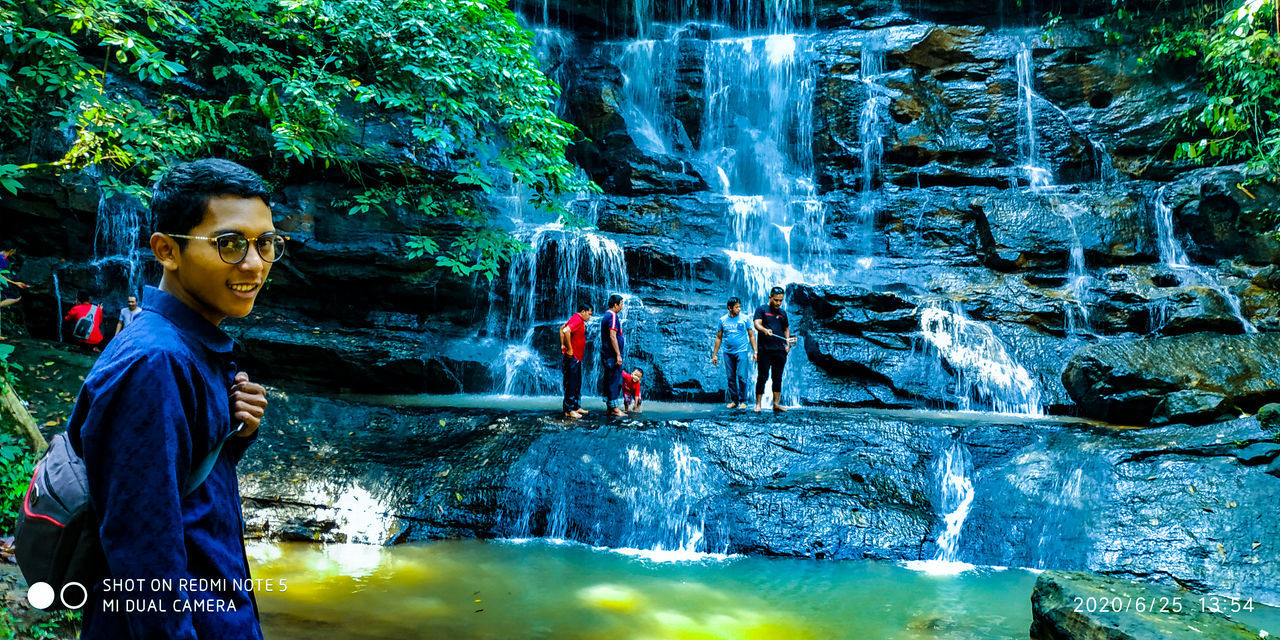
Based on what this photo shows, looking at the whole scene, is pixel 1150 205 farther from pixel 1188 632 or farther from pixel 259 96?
pixel 259 96

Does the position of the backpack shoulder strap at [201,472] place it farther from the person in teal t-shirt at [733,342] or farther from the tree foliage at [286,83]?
the person in teal t-shirt at [733,342]

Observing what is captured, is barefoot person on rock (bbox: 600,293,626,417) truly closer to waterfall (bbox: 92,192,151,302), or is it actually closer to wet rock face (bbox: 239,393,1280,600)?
wet rock face (bbox: 239,393,1280,600)

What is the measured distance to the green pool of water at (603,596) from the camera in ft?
18.1

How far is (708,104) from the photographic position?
66.2ft

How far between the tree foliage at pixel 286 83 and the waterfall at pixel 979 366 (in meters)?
6.25

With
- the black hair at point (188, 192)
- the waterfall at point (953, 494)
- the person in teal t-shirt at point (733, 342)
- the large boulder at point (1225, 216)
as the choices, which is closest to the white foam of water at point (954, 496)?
the waterfall at point (953, 494)

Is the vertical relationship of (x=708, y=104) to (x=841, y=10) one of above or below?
below

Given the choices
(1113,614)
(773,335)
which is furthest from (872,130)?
(1113,614)

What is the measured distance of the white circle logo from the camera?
162 cm

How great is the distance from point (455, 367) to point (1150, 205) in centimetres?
1360

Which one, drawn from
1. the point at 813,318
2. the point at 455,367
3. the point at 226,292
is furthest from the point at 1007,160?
the point at 226,292

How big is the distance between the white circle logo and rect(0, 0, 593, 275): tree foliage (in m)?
6.00

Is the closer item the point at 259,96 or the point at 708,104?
the point at 259,96
